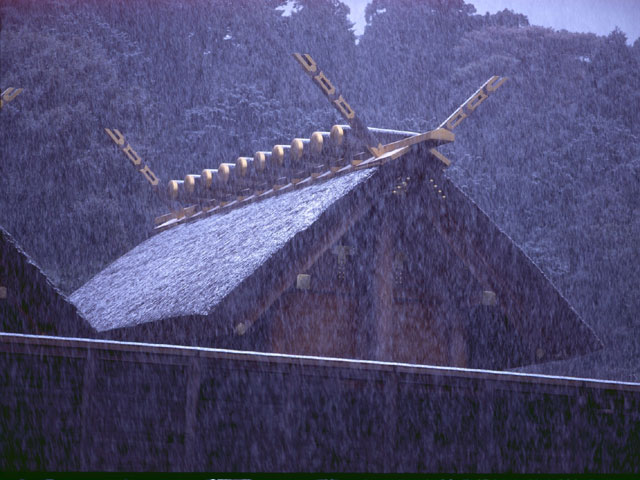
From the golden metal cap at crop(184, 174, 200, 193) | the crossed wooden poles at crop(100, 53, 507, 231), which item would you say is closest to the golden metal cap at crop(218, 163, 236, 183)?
the crossed wooden poles at crop(100, 53, 507, 231)

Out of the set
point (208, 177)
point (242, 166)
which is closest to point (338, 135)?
point (242, 166)

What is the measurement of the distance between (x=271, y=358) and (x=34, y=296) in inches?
94.6

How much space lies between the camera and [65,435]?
5.32 metres

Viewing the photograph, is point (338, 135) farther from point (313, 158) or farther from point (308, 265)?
point (308, 265)

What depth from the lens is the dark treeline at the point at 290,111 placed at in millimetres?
20578

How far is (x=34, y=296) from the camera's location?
692cm

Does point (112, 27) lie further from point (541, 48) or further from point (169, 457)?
point (169, 457)

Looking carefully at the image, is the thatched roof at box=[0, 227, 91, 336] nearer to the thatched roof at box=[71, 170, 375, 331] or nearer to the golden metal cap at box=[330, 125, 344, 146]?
the thatched roof at box=[71, 170, 375, 331]

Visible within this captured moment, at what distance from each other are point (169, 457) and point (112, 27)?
23.1 metres

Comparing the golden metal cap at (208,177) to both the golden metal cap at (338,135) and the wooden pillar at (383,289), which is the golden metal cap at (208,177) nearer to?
the golden metal cap at (338,135)

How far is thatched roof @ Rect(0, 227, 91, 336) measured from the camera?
691 centimetres

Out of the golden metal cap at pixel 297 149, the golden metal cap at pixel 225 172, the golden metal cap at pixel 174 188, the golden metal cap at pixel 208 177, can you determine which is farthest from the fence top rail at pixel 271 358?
the golden metal cap at pixel 174 188

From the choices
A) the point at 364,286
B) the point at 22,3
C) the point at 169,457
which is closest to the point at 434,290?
the point at 364,286

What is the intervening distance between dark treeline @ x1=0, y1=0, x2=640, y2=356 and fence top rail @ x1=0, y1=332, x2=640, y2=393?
1543 centimetres
